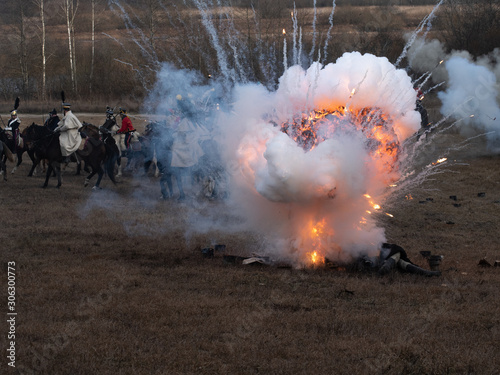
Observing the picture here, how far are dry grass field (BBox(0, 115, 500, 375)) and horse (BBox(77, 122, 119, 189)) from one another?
189 inches

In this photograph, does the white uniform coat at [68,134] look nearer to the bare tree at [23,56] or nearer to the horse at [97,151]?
the horse at [97,151]

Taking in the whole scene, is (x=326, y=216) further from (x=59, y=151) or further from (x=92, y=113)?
(x=92, y=113)

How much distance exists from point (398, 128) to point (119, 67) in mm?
36858

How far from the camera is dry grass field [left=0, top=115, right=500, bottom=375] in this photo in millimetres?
6172

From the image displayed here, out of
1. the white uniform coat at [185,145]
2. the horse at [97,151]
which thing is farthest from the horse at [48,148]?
the white uniform coat at [185,145]

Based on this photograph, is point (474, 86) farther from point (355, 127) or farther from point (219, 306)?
point (219, 306)

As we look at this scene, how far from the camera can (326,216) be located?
10.0 m

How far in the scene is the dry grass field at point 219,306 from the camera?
6.17 meters

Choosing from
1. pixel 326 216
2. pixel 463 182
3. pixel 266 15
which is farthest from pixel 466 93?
pixel 326 216

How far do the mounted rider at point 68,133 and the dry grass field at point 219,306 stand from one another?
5.04 m

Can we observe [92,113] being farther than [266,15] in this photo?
Yes

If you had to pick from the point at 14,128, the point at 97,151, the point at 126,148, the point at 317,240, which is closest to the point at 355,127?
the point at 317,240

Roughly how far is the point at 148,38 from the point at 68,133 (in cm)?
2319

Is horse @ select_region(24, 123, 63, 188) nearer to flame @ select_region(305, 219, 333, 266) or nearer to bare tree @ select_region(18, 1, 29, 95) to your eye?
flame @ select_region(305, 219, 333, 266)
